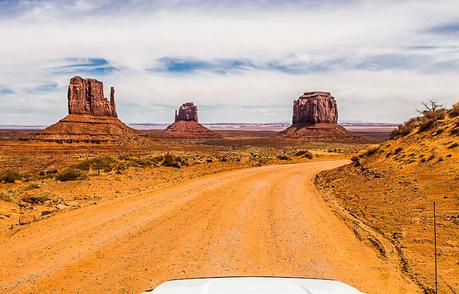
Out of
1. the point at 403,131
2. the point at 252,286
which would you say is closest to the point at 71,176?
the point at 252,286

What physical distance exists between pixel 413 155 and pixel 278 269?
13087 mm

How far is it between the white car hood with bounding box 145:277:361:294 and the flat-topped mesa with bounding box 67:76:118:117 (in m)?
118

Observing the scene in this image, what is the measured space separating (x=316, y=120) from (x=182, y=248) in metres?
153

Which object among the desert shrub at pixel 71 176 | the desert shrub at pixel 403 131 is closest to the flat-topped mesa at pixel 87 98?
the desert shrub at pixel 71 176

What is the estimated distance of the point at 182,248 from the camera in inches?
335

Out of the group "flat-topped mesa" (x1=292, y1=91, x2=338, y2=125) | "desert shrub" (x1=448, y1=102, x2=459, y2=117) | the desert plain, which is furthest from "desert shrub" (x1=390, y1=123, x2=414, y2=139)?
"flat-topped mesa" (x1=292, y1=91, x2=338, y2=125)

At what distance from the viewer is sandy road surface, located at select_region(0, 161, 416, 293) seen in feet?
22.3

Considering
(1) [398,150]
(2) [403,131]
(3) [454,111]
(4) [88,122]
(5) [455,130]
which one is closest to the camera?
(5) [455,130]

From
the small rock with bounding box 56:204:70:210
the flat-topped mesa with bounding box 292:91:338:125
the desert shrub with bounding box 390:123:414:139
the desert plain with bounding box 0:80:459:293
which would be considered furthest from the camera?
the flat-topped mesa with bounding box 292:91:338:125

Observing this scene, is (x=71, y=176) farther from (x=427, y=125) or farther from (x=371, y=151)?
(x=427, y=125)

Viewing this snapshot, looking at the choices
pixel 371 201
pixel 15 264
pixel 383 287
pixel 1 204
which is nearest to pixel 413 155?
pixel 371 201

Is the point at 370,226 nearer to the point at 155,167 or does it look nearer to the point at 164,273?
the point at 164,273

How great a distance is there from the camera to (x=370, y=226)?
1038 centimetres

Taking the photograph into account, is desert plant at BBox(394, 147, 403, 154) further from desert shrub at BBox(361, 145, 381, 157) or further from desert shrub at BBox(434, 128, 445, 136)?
desert shrub at BBox(361, 145, 381, 157)
